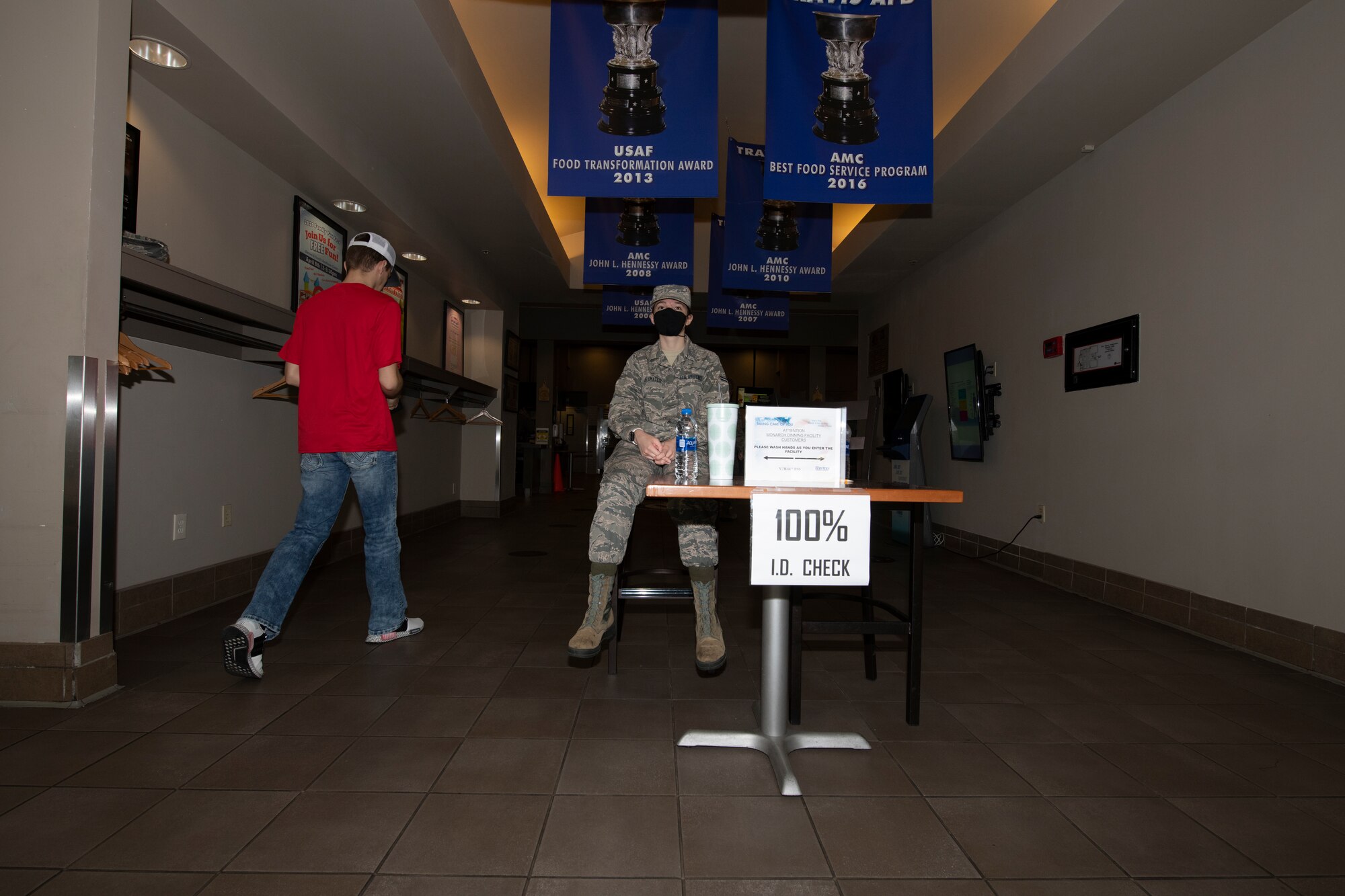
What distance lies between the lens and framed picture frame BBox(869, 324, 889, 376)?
357 inches

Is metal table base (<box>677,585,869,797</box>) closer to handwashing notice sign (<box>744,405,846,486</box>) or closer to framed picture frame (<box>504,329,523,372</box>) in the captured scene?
handwashing notice sign (<box>744,405,846,486</box>)

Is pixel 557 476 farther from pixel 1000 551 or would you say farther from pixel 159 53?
pixel 159 53

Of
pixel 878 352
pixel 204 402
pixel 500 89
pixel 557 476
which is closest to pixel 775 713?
pixel 204 402

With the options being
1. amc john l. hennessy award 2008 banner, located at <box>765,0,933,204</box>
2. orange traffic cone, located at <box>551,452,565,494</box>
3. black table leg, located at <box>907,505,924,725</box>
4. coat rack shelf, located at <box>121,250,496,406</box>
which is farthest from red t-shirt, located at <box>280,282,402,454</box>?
orange traffic cone, located at <box>551,452,565,494</box>

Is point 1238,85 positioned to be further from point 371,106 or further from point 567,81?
point 371,106

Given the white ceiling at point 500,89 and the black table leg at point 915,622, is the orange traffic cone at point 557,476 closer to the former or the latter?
the white ceiling at point 500,89

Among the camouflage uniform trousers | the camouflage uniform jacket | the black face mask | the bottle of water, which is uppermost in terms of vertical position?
the black face mask

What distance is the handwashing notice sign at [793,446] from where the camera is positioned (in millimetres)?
1928

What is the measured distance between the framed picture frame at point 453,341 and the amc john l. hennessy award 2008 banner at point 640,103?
187 inches

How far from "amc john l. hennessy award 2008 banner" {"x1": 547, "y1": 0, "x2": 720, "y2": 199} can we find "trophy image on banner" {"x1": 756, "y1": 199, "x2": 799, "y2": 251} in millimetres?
2808

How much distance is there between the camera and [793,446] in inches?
76.4

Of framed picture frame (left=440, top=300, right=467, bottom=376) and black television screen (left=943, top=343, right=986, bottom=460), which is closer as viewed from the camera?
black television screen (left=943, top=343, right=986, bottom=460)

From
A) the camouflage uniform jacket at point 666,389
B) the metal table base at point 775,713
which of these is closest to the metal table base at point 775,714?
the metal table base at point 775,713

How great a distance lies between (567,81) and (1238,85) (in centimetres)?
334
